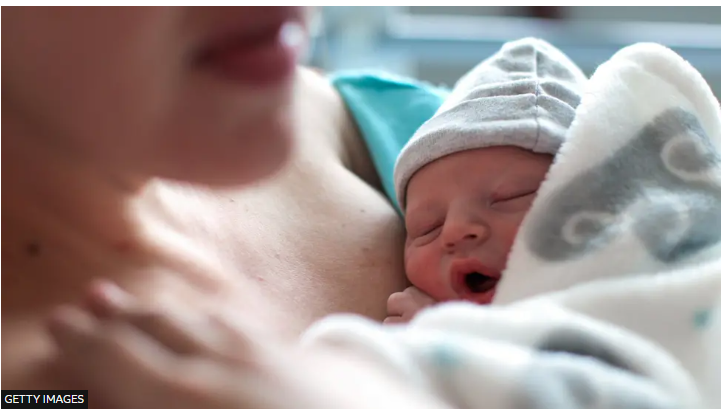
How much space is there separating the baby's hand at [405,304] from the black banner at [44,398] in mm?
271

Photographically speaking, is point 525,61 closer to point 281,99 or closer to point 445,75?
point 281,99

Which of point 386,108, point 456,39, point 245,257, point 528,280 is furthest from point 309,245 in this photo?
point 456,39

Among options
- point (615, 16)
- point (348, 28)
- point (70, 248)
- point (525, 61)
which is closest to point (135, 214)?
point (70, 248)

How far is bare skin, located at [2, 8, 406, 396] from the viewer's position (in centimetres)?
40

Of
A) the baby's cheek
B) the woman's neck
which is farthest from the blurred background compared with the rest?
the woman's neck

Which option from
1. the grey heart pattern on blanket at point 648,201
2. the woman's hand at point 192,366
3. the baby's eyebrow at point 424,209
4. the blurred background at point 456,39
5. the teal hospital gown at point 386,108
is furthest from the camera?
the blurred background at point 456,39

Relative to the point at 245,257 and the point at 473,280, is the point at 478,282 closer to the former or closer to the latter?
the point at 473,280

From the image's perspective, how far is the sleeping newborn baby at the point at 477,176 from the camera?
61 centimetres

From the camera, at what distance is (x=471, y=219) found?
24.3 inches

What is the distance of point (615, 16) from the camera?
207 centimetres

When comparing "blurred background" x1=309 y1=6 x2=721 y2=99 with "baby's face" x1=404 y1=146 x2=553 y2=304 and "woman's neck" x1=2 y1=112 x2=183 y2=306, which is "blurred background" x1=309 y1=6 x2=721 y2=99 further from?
"woman's neck" x1=2 y1=112 x2=183 y2=306

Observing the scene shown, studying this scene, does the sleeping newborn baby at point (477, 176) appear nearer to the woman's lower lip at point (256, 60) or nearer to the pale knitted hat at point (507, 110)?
the pale knitted hat at point (507, 110)

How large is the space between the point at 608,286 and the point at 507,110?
21 cm

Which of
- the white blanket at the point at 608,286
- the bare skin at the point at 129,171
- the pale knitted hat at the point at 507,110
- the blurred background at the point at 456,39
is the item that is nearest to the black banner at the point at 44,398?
the bare skin at the point at 129,171
